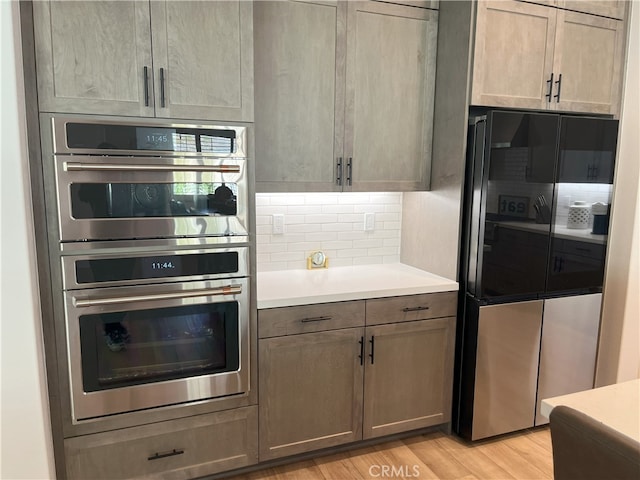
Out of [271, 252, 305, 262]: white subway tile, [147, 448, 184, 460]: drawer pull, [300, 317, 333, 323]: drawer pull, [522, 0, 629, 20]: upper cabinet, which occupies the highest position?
[522, 0, 629, 20]: upper cabinet

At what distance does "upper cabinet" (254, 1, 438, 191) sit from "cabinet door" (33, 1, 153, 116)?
625 millimetres

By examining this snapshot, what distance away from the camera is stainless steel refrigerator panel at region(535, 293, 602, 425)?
8.83 feet

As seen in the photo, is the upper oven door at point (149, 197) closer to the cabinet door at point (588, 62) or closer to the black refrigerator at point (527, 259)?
the black refrigerator at point (527, 259)

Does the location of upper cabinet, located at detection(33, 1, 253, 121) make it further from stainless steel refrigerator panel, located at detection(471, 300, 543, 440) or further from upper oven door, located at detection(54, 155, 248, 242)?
stainless steel refrigerator panel, located at detection(471, 300, 543, 440)

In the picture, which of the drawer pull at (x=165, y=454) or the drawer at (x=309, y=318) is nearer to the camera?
the drawer pull at (x=165, y=454)

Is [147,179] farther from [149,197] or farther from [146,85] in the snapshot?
[146,85]

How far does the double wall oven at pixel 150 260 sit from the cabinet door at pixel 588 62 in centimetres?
183

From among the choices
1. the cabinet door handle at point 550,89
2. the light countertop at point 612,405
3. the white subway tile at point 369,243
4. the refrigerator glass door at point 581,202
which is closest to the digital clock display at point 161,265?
the white subway tile at point 369,243

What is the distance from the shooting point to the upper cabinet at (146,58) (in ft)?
5.92

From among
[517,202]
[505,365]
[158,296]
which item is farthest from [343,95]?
[505,365]

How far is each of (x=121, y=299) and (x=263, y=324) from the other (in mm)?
644

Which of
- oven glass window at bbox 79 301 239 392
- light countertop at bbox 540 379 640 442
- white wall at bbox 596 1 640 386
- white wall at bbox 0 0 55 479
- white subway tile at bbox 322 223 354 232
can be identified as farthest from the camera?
white subway tile at bbox 322 223 354 232

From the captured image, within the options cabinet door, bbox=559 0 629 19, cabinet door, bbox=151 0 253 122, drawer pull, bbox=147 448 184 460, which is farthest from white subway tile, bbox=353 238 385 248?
cabinet door, bbox=559 0 629 19

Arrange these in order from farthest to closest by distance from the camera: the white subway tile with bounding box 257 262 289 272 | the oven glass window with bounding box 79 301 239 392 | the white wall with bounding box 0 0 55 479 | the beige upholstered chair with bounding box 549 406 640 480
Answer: the white subway tile with bounding box 257 262 289 272, the oven glass window with bounding box 79 301 239 392, the white wall with bounding box 0 0 55 479, the beige upholstered chair with bounding box 549 406 640 480
